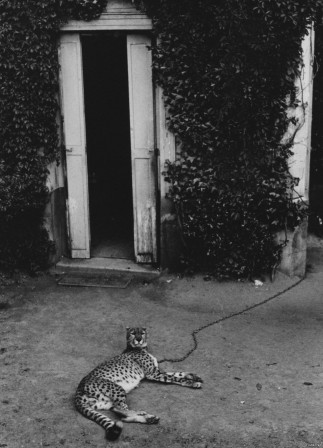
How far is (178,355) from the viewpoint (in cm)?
674

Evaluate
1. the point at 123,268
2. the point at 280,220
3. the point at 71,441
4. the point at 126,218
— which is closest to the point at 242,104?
the point at 280,220

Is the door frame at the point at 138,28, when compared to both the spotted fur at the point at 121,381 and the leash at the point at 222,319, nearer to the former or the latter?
the leash at the point at 222,319

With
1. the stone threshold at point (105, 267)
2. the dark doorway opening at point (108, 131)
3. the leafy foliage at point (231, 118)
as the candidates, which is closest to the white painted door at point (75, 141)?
the stone threshold at point (105, 267)

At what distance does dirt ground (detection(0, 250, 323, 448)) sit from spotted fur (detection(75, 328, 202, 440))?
85 mm

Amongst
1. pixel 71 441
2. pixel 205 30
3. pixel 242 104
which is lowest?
pixel 71 441

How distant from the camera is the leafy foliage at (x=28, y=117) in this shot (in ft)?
27.3

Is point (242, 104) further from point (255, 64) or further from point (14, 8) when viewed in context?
point (14, 8)

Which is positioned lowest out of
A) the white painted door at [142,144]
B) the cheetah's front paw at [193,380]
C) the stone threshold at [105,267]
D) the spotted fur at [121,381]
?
the cheetah's front paw at [193,380]

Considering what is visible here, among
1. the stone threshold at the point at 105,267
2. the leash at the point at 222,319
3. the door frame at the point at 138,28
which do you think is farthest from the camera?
the stone threshold at the point at 105,267

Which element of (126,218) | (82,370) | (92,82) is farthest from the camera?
(92,82)

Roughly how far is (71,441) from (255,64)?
500 centimetres

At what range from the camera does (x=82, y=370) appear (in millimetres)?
6434

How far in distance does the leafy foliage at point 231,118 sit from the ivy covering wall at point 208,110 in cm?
1

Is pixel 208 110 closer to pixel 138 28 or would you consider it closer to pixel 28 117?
pixel 138 28
